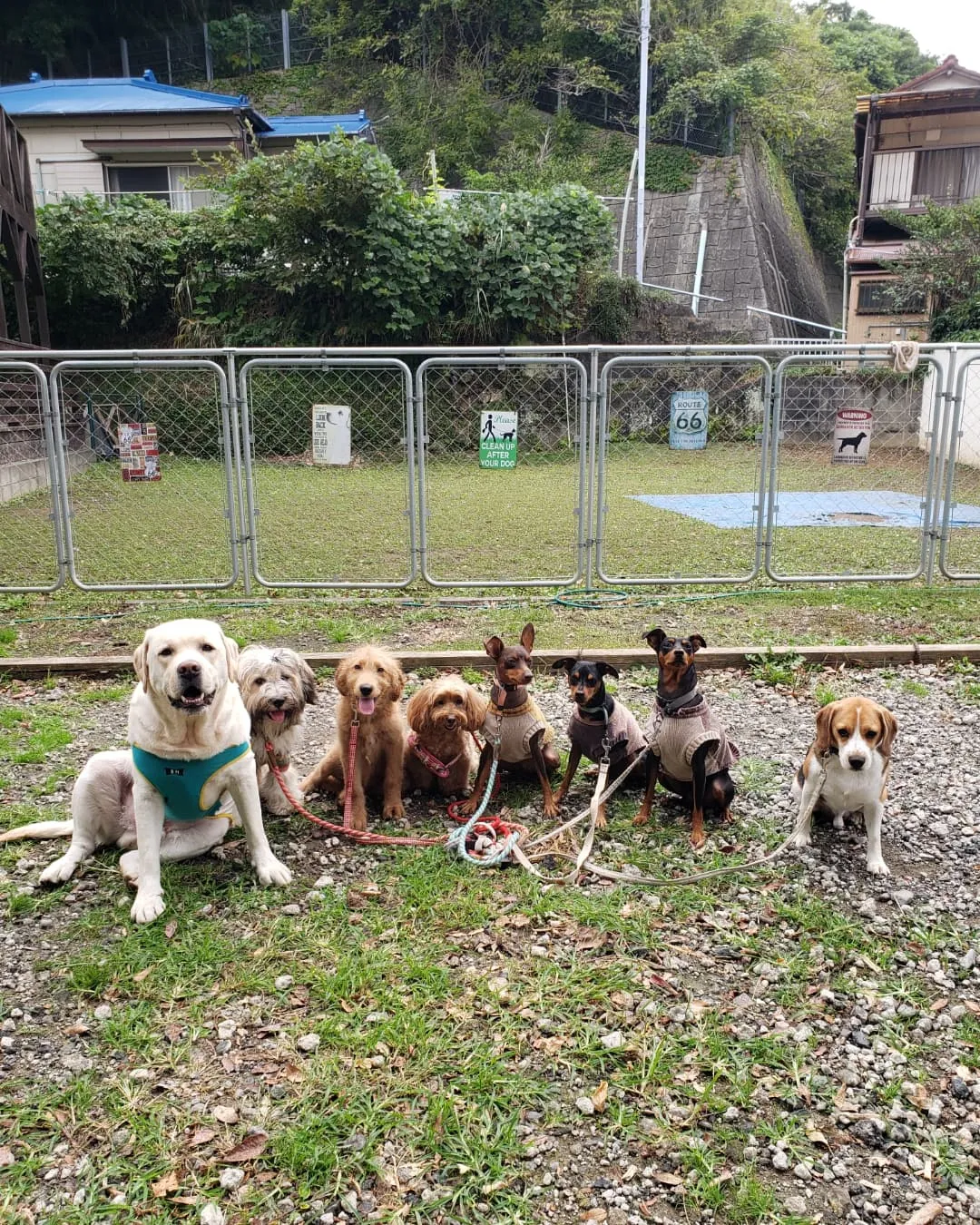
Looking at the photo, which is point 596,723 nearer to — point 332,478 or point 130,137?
point 332,478

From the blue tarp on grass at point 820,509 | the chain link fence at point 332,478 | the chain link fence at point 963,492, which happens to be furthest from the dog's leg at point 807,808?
the blue tarp on grass at point 820,509

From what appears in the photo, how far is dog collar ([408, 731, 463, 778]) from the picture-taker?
3932 millimetres

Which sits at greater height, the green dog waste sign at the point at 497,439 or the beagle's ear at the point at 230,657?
the green dog waste sign at the point at 497,439

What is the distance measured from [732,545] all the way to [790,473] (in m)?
2.83

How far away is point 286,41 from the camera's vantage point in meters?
35.3

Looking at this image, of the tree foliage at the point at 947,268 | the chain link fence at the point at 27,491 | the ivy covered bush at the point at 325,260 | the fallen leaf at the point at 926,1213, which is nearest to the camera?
the fallen leaf at the point at 926,1213

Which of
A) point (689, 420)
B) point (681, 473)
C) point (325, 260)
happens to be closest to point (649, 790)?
point (689, 420)

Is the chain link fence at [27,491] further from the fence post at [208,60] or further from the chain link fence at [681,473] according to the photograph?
the fence post at [208,60]

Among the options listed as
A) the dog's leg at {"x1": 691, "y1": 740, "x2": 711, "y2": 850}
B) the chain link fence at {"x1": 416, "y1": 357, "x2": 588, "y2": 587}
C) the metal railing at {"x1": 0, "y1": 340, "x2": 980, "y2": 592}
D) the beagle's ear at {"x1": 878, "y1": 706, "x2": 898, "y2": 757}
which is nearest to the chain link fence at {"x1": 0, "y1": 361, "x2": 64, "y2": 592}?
the metal railing at {"x1": 0, "y1": 340, "x2": 980, "y2": 592}

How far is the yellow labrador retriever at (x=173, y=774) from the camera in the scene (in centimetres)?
298

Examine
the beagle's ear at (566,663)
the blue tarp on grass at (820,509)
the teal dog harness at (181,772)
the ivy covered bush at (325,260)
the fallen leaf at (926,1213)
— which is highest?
the ivy covered bush at (325,260)

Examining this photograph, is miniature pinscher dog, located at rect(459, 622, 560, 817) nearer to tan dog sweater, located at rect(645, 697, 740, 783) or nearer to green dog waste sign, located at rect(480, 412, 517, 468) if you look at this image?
tan dog sweater, located at rect(645, 697, 740, 783)

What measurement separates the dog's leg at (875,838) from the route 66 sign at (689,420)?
5.97 m

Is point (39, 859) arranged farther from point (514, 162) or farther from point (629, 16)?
point (629, 16)
